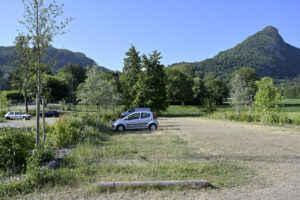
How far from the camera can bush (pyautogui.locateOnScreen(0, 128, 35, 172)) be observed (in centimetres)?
543

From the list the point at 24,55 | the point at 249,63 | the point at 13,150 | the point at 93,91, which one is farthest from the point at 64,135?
the point at 249,63

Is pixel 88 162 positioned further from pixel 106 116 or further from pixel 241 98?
pixel 241 98

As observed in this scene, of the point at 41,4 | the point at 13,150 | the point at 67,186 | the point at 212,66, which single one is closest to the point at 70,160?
the point at 13,150

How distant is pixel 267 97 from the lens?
23125 millimetres

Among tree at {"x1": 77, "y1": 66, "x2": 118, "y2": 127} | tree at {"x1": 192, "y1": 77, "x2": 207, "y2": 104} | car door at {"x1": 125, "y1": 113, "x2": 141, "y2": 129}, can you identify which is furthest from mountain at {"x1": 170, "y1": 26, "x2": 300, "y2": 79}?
car door at {"x1": 125, "y1": 113, "x2": 141, "y2": 129}

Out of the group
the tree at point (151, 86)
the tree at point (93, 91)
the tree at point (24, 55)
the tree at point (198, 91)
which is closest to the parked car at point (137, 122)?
the tree at point (93, 91)

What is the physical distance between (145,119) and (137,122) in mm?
641

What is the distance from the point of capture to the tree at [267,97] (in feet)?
75.7

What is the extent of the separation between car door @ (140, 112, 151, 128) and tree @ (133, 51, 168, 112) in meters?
20.0

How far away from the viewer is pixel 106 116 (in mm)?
24156

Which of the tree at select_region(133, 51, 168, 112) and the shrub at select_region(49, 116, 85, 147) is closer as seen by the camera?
the shrub at select_region(49, 116, 85, 147)

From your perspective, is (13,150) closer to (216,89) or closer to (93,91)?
(93,91)

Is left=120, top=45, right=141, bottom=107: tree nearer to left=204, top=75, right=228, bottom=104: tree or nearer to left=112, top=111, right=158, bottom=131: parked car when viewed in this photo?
left=112, top=111, right=158, bottom=131: parked car

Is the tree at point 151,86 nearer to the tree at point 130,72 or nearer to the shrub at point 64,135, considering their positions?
the tree at point 130,72
